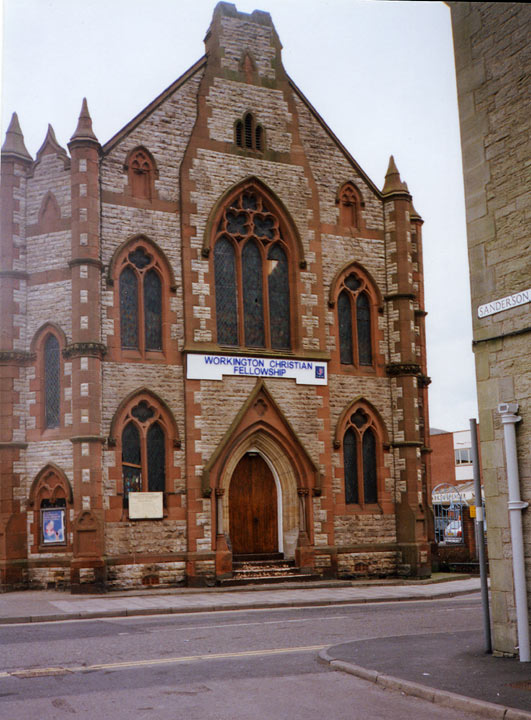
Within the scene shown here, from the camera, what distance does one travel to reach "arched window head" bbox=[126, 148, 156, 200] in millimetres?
24734

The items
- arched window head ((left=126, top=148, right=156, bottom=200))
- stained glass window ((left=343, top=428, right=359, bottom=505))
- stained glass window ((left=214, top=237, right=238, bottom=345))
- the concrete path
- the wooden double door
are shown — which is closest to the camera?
the concrete path

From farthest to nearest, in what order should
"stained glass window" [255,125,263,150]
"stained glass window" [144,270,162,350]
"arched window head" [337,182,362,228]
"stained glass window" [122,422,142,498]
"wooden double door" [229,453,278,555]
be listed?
1. "arched window head" [337,182,362,228]
2. "stained glass window" [255,125,263,150]
3. "wooden double door" [229,453,278,555]
4. "stained glass window" [144,270,162,350]
5. "stained glass window" [122,422,142,498]

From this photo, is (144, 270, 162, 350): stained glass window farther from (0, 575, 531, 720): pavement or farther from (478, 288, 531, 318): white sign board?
(478, 288, 531, 318): white sign board

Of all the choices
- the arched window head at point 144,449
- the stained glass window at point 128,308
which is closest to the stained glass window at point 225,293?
the stained glass window at point 128,308

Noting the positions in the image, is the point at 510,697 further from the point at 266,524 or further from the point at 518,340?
the point at 266,524

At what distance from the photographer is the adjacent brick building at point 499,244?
10.9m

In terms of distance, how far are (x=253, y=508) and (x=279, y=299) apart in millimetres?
6105

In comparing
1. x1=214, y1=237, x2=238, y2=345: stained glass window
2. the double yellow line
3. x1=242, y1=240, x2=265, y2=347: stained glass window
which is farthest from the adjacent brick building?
x1=242, y1=240, x2=265, y2=347: stained glass window

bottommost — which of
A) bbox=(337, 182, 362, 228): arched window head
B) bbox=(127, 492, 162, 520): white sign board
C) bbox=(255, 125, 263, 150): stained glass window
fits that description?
bbox=(127, 492, 162, 520): white sign board

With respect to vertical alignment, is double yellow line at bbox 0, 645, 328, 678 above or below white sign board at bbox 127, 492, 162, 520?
below

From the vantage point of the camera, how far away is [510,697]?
8516 mm

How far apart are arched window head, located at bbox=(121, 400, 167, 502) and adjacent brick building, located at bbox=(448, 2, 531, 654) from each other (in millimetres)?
13695

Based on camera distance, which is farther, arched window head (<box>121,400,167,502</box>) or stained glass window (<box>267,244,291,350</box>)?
stained glass window (<box>267,244,291,350</box>)

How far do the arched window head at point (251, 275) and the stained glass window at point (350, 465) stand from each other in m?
3.33
